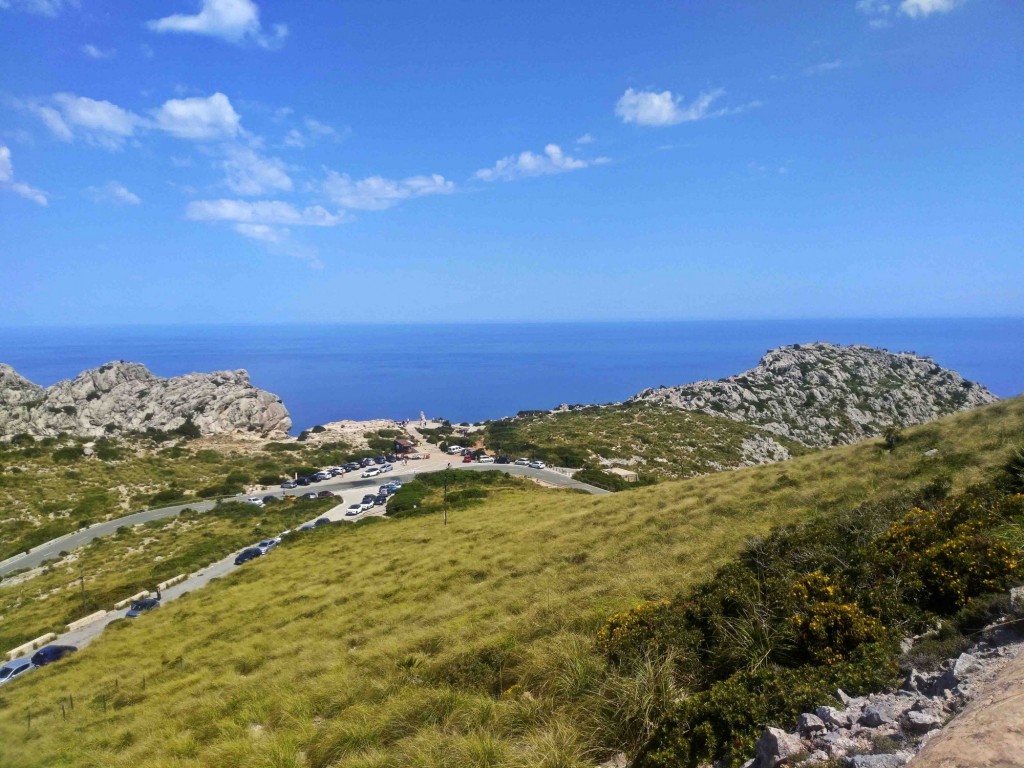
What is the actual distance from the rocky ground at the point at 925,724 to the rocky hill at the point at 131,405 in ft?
337

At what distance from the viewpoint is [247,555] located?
36.9 m

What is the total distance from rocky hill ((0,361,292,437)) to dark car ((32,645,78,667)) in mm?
74680

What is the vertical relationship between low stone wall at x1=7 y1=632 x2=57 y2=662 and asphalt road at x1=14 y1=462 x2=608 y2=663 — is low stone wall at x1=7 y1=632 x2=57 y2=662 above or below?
above

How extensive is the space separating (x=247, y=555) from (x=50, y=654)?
13.9 m

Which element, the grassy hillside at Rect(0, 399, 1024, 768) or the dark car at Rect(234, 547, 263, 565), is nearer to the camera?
the grassy hillside at Rect(0, 399, 1024, 768)

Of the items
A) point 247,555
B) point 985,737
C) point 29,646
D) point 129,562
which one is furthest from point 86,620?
point 985,737

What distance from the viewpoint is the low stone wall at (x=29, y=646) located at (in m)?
24.1

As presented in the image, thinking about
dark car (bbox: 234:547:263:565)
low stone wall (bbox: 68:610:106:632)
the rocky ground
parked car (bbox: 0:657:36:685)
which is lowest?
dark car (bbox: 234:547:263:565)

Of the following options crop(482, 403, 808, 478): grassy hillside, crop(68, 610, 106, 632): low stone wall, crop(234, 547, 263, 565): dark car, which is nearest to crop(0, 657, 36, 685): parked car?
crop(68, 610, 106, 632): low stone wall

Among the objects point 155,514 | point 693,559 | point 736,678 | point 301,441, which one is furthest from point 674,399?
point 736,678

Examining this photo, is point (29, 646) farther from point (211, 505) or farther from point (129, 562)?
point (211, 505)

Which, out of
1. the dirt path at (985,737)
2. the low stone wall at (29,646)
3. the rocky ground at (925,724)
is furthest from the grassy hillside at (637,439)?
the dirt path at (985,737)

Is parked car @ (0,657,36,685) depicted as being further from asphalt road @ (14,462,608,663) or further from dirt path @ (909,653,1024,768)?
dirt path @ (909,653,1024,768)

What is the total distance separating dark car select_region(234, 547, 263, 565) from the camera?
36031 millimetres
